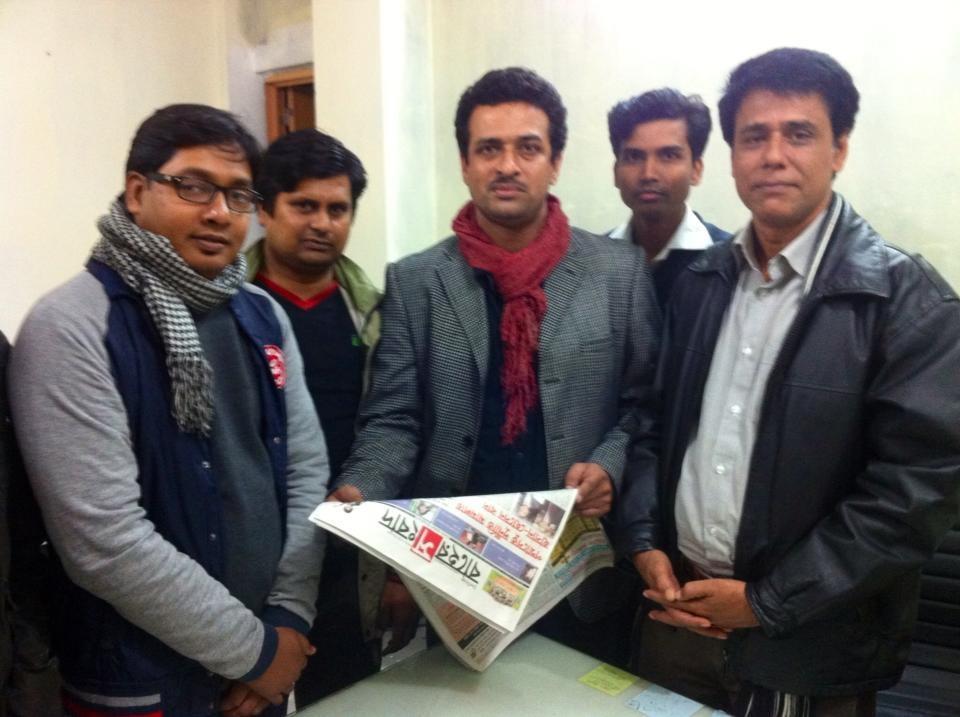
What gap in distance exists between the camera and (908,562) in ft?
3.46

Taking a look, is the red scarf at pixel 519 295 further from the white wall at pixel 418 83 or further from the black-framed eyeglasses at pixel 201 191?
the white wall at pixel 418 83

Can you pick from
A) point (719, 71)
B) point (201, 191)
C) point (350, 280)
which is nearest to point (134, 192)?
point (201, 191)

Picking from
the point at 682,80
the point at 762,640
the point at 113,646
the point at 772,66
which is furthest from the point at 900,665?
the point at 682,80

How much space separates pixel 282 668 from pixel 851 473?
958 mm

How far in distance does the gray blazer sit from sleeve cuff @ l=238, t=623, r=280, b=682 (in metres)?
0.31

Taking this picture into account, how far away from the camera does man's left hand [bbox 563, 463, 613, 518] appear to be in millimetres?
1266

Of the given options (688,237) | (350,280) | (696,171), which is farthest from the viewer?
(696,171)

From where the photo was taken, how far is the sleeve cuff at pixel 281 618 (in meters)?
1.14

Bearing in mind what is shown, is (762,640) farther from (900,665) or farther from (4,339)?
(4,339)

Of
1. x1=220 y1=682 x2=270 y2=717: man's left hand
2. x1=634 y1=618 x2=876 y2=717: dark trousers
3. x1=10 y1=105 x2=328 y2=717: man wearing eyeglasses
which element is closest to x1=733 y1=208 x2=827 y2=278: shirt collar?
x1=634 y1=618 x2=876 y2=717: dark trousers

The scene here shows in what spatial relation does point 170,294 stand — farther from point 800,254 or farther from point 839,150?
point 839,150

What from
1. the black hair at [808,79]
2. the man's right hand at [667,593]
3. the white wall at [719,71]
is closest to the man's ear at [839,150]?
the black hair at [808,79]

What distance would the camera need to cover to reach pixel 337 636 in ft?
5.04

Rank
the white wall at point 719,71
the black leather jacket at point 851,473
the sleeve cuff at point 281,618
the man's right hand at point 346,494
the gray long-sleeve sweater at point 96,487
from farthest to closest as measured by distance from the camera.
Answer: the white wall at point 719,71
the man's right hand at point 346,494
the sleeve cuff at point 281,618
the black leather jacket at point 851,473
the gray long-sleeve sweater at point 96,487
